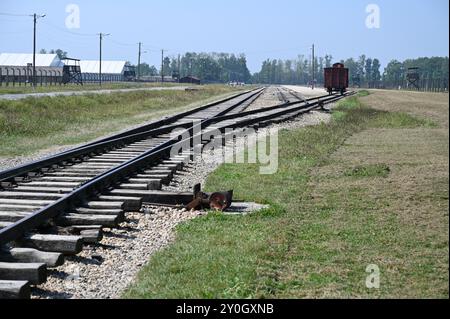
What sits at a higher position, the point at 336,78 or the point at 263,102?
the point at 336,78

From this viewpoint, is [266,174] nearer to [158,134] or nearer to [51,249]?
[51,249]

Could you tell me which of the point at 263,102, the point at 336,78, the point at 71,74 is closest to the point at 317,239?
the point at 263,102

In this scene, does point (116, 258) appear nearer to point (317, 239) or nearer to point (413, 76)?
point (317, 239)

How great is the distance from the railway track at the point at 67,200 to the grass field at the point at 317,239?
32.6 inches

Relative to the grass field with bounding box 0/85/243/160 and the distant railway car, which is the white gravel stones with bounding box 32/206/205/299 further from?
the distant railway car

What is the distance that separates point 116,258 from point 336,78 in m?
55.7

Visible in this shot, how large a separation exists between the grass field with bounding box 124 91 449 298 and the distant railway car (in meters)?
48.0

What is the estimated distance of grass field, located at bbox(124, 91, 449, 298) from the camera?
4.95 m

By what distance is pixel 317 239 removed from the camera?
6465 mm

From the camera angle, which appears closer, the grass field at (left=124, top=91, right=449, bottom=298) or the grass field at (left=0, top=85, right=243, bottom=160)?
the grass field at (left=124, top=91, right=449, bottom=298)

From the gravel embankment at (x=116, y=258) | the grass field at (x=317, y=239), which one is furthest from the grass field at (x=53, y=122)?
the gravel embankment at (x=116, y=258)

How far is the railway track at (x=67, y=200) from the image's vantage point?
18.3 feet

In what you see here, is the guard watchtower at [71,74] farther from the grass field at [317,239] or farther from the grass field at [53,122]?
the grass field at [317,239]

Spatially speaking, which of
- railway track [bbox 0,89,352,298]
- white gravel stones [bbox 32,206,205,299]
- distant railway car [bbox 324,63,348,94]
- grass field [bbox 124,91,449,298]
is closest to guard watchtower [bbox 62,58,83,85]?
distant railway car [bbox 324,63,348,94]
